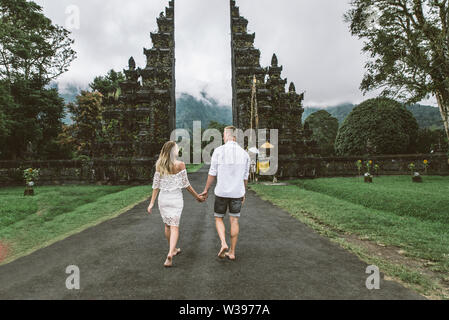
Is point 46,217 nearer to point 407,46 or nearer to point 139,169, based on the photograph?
point 139,169

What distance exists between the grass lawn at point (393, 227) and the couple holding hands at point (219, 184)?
2579 millimetres

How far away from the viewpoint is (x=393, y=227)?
20.7ft

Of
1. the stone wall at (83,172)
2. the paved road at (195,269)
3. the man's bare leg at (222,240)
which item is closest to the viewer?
the paved road at (195,269)

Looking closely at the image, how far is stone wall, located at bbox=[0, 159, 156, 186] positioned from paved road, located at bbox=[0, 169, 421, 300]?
1037 centimetres

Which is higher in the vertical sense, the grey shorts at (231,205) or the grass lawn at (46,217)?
the grey shorts at (231,205)

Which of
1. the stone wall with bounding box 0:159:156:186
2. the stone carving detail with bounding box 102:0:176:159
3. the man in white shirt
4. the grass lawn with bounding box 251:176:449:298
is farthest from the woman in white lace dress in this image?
the stone carving detail with bounding box 102:0:176:159

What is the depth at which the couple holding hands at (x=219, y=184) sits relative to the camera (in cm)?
A: 430

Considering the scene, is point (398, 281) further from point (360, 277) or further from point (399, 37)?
point (399, 37)

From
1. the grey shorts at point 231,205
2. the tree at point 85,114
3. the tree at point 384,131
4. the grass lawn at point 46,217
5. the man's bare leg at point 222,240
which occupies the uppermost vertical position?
the tree at point 85,114

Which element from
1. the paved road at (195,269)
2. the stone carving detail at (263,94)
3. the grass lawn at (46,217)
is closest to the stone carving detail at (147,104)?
the stone carving detail at (263,94)

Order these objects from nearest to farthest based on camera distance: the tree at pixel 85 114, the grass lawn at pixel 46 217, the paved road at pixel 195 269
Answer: the paved road at pixel 195 269 < the grass lawn at pixel 46 217 < the tree at pixel 85 114

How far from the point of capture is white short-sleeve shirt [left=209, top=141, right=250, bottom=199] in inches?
172

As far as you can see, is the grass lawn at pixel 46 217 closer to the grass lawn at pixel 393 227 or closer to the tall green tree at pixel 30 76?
the grass lawn at pixel 393 227

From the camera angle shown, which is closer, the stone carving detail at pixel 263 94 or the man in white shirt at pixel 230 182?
the man in white shirt at pixel 230 182
